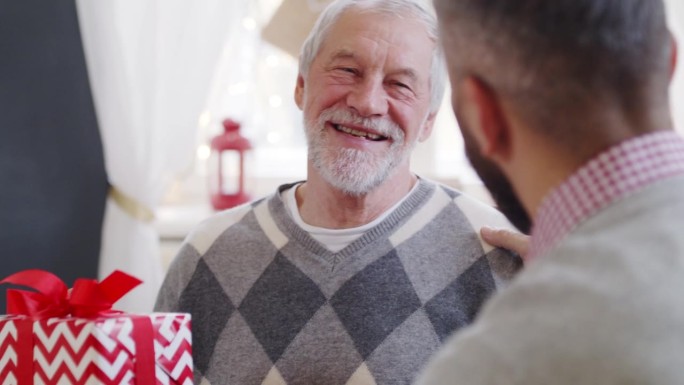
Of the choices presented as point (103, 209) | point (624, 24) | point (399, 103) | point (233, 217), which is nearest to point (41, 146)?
point (103, 209)

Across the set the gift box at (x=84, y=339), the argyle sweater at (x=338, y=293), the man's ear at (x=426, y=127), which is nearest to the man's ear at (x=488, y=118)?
the gift box at (x=84, y=339)

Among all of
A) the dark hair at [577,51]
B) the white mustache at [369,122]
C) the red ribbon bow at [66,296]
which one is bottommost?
the red ribbon bow at [66,296]

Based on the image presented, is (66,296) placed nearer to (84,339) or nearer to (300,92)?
(84,339)

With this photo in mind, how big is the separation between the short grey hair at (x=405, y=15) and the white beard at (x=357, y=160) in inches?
4.9

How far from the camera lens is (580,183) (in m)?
0.73

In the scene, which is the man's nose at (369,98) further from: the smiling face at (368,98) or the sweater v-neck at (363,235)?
the sweater v-neck at (363,235)

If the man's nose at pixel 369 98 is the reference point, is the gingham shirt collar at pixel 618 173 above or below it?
above

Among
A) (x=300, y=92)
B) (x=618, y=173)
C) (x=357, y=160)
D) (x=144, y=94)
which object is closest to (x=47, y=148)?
(x=144, y=94)

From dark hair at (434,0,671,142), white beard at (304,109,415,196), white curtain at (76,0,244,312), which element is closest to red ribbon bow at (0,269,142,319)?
white beard at (304,109,415,196)

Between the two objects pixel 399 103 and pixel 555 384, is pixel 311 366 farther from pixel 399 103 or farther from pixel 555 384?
pixel 555 384

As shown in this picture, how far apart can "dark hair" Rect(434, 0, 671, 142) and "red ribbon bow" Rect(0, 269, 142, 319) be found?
2.43ft

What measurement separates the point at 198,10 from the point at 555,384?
192cm

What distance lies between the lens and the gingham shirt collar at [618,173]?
722 mm

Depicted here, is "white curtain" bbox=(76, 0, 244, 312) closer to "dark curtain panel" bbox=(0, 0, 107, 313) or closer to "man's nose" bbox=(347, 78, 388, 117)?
"dark curtain panel" bbox=(0, 0, 107, 313)
